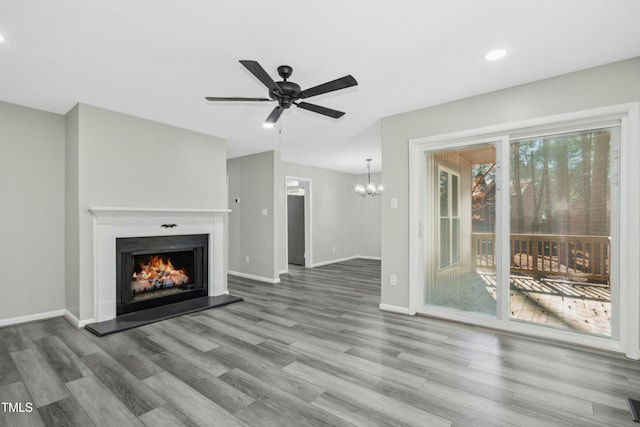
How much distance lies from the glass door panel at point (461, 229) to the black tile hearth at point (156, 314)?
8.90 ft

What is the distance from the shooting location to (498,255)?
10.5 feet

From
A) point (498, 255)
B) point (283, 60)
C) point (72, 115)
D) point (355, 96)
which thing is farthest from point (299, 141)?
point (498, 255)

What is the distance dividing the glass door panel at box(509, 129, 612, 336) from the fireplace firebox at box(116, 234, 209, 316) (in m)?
3.93

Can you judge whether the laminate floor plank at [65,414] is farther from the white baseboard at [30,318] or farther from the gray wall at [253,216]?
the gray wall at [253,216]

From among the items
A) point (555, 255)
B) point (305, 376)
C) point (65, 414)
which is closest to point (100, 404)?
point (65, 414)

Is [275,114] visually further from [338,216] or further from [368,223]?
[368,223]

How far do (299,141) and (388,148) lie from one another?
1731 mm

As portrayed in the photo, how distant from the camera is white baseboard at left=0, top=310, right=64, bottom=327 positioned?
3327 mm

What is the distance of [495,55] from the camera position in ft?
7.93

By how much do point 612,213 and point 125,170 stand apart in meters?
5.03

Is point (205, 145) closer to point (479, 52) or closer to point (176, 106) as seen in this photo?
point (176, 106)

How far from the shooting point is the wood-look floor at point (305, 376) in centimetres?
184

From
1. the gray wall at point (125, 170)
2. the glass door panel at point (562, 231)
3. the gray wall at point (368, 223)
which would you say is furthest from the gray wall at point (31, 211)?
the gray wall at point (368, 223)

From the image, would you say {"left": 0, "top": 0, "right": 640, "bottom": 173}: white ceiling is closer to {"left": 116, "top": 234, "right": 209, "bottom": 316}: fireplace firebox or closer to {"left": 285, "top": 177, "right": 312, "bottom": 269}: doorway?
{"left": 116, "top": 234, "right": 209, "bottom": 316}: fireplace firebox
